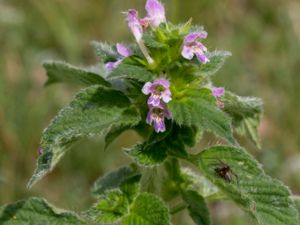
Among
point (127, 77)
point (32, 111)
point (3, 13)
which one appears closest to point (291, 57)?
point (32, 111)

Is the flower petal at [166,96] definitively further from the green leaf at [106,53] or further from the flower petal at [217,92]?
the green leaf at [106,53]

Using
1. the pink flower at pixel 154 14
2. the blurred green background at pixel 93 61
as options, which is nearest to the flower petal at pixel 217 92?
the pink flower at pixel 154 14

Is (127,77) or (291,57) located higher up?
(291,57)

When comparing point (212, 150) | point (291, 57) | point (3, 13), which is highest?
point (3, 13)

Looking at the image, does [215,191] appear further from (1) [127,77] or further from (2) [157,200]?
(1) [127,77]

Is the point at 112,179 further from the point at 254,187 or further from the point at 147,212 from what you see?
the point at 254,187
